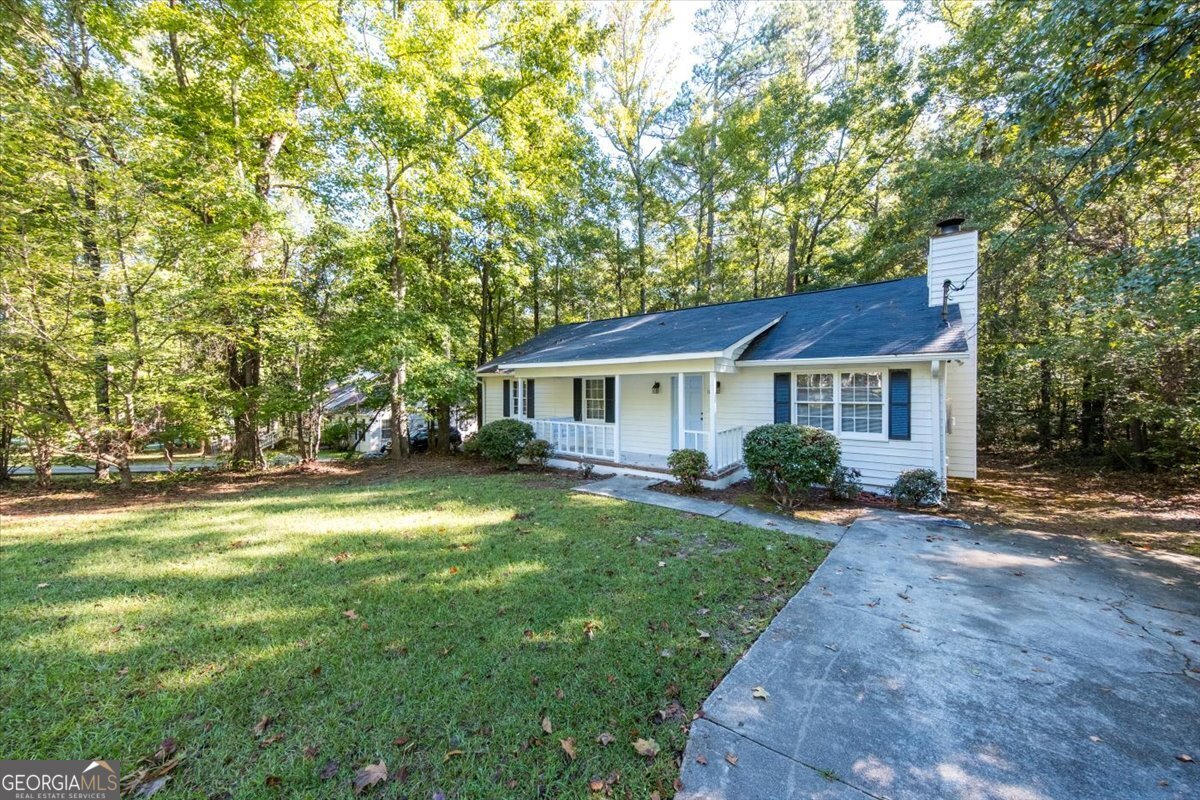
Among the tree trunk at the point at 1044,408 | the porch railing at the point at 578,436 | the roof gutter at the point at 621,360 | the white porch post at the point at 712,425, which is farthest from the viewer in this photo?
the tree trunk at the point at 1044,408

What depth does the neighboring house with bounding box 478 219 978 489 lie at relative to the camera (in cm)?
772

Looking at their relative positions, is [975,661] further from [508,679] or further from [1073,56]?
[1073,56]

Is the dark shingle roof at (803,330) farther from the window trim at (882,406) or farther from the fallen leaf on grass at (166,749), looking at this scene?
the fallen leaf on grass at (166,749)

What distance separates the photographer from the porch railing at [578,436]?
10.7m

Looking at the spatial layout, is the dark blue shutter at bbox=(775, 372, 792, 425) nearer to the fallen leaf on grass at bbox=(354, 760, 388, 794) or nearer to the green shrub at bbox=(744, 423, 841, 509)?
the green shrub at bbox=(744, 423, 841, 509)

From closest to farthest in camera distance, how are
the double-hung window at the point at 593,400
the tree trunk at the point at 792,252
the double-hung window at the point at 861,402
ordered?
the double-hung window at the point at 861,402, the double-hung window at the point at 593,400, the tree trunk at the point at 792,252

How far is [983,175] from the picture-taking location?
38.2 ft

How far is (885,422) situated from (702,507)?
384 centimetres

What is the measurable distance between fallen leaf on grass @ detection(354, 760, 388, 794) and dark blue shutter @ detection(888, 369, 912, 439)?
28.3ft

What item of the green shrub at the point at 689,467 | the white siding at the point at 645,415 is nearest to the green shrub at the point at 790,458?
the green shrub at the point at 689,467

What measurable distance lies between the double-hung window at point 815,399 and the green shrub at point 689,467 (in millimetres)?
2336

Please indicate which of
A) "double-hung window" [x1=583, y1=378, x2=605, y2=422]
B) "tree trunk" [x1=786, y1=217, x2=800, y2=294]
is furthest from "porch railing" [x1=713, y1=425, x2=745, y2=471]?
"tree trunk" [x1=786, y1=217, x2=800, y2=294]

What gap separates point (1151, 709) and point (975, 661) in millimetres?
816

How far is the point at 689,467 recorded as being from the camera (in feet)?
26.7
